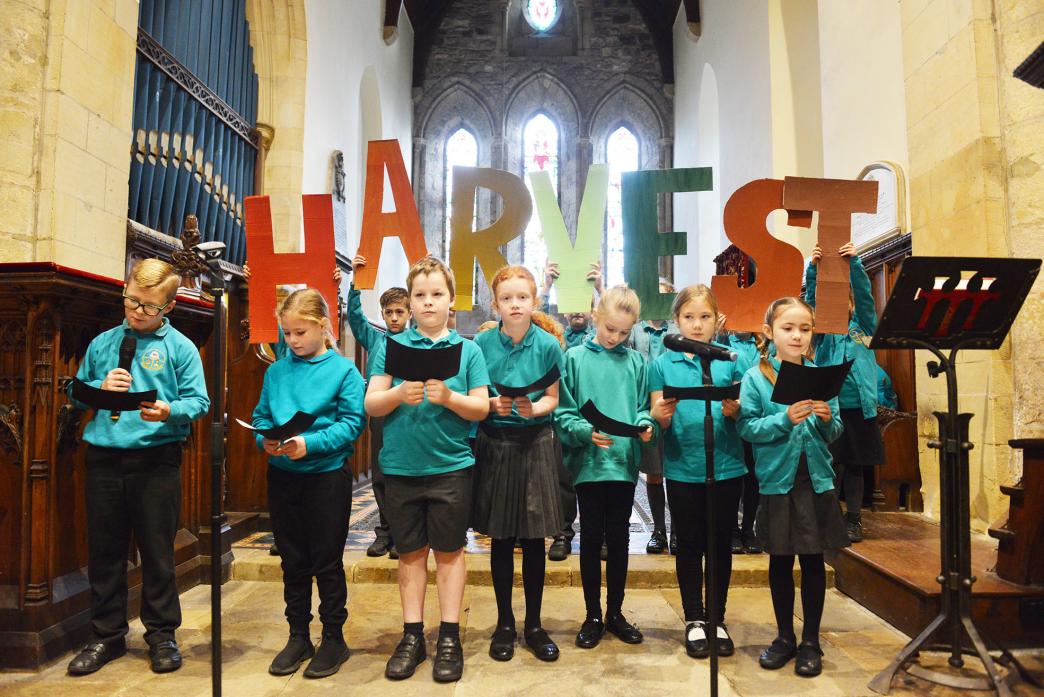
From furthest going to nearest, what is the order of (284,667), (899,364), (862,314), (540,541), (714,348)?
(899,364), (862,314), (540,541), (284,667), (714,348)

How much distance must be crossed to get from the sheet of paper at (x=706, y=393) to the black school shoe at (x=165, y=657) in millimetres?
1982

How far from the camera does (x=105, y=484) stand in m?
2.48

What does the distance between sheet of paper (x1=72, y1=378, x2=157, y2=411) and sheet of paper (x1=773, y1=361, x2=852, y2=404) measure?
2086 millimetres

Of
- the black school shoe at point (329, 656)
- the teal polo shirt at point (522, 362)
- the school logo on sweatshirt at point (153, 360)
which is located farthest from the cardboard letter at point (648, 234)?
the school logo on sweatshirt at point (153, 360)

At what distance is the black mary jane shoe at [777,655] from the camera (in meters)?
2.44

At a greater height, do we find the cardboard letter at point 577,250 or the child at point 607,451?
the cardboard letter at point 577,250

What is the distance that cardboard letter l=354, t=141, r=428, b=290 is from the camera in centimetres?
309

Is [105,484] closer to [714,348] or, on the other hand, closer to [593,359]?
[593,359]

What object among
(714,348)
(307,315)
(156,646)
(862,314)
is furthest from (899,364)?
(156,646)

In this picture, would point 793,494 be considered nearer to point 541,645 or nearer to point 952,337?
point 952,337

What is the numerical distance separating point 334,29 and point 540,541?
7.43m

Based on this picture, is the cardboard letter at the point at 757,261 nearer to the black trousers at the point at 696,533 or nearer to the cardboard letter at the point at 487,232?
the black trousers at the point at 696,533

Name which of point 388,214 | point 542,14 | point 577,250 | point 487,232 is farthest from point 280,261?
point 542,14

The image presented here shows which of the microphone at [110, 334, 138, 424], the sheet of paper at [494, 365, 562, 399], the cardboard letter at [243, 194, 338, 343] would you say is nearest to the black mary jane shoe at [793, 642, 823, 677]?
the sheet of paper at [494, 365, 562, 399]
